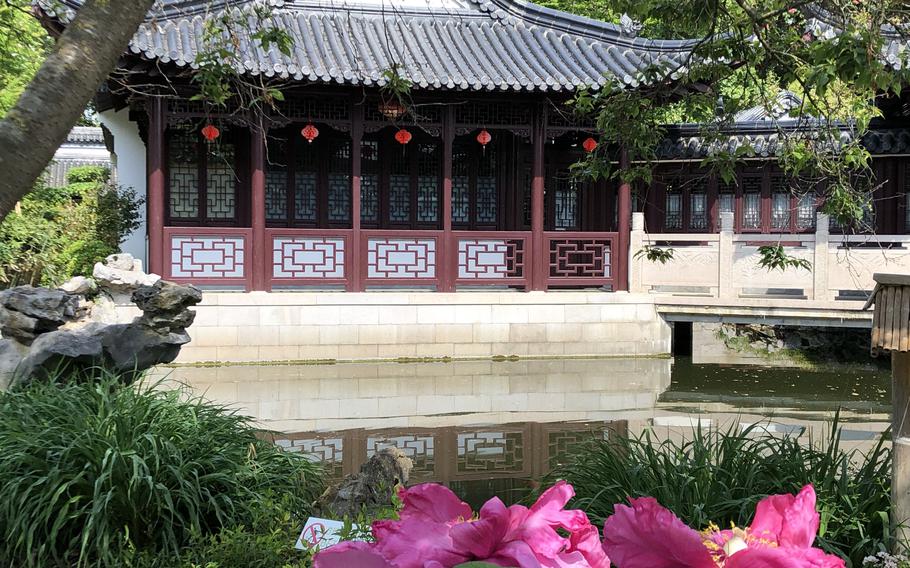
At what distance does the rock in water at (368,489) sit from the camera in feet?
14.2

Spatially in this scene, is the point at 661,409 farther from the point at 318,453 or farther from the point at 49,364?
the point at 49,364

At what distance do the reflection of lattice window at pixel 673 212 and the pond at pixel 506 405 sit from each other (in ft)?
12.7

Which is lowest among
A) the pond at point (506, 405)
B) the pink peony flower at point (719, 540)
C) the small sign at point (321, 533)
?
the pond at point (506, 405)

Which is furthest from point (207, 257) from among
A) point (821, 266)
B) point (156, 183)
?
point (821, 266)

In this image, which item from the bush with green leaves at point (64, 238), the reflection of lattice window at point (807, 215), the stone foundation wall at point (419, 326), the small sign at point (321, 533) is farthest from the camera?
the reflection of lattice window at point (807, 215)

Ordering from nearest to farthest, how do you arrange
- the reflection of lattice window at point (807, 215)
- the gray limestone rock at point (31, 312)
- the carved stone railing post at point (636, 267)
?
1. the gray limestone rock at point (31, 312)
2. the carved stone railing post at point (636, 267)
3. the reflection of lattice window at point (807, 215)

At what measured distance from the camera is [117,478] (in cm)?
369

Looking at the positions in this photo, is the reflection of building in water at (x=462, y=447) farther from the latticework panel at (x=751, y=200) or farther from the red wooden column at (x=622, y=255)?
the latticework panel at (x=751, y=200)

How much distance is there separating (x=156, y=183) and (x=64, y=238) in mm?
2918

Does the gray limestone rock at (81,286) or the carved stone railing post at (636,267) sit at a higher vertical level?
the carved stone railing post at (636,267)

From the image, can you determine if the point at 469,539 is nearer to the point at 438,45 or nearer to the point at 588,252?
the point at 588,252

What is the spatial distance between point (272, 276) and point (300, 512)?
8362 mm

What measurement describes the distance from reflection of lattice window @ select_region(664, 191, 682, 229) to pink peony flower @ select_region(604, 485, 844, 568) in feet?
52.6

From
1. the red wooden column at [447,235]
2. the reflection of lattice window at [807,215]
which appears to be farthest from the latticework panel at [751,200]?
the red wooden column at [447,235]
